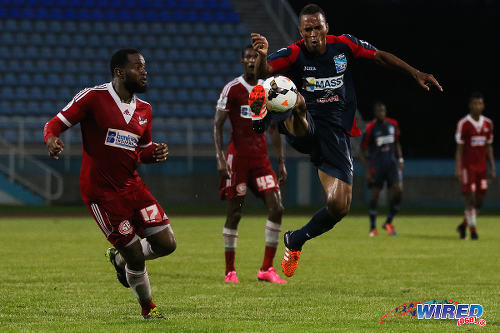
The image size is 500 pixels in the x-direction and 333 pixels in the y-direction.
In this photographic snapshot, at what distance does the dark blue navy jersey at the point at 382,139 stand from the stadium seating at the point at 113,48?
11.2 m

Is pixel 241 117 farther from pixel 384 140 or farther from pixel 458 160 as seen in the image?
pixel 384 140

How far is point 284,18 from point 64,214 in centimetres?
1136

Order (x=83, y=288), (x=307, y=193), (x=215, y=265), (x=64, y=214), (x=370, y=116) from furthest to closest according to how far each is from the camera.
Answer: (x=370, y=116) → (x=307, y=193) → (x=64, y=214) → (x=215, y=265) → (x=83, y=288)

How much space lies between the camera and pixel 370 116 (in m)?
32.4

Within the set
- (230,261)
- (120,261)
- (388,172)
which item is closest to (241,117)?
(230,261)

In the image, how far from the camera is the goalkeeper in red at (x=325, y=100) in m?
7.04

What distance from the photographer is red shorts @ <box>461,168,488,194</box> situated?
15398 mm

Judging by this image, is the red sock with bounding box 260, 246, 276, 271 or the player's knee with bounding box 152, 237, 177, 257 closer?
the player's knee with bounding box 152, 237, 177, 257

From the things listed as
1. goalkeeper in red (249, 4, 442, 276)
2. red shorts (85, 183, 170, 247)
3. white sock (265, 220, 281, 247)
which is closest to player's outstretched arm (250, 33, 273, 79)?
goalkeeper in red (249, 4, 442, 276)

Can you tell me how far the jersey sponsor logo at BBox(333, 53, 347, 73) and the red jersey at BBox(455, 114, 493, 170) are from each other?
866cm

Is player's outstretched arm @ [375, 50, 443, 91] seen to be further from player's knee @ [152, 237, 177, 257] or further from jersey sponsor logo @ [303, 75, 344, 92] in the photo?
player's knee @ [152, 237, 177, 257]

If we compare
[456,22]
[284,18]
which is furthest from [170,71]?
[456,22]

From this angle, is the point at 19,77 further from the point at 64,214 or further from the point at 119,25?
the point at 64,214

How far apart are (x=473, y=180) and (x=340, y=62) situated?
29.2ft
